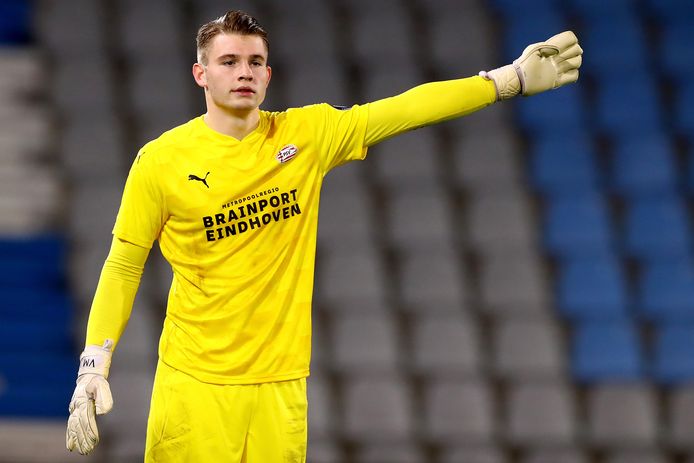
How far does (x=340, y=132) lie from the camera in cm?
267

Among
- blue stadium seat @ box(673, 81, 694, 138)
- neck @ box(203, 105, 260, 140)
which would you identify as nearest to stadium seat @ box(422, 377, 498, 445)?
blue stadium seat @ box(673, 81, 694, 138)

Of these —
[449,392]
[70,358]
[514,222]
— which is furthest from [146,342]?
[514,222]

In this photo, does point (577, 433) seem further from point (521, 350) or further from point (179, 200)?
point (179, 200)

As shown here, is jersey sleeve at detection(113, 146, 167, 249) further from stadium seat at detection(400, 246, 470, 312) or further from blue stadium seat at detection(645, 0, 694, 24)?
blue stadium seat at detection(645, 0, 694, 24)

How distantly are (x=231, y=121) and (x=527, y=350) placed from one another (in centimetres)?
278

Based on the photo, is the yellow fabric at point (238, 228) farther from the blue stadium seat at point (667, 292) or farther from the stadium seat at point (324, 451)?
the blue stadium seat at point (667, 292)

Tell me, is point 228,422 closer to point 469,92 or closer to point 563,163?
point 469,92

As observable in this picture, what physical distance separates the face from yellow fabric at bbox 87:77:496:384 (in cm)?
10

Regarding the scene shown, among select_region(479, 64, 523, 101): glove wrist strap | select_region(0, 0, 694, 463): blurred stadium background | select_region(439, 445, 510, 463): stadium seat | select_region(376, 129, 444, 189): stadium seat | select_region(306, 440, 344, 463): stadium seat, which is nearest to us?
select_region(479, 64, 523, 101): glove wrist strap

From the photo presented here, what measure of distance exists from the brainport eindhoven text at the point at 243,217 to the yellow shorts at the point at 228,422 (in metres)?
0.34

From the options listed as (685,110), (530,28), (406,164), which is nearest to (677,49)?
(685,110)

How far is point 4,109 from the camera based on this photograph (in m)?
5.93

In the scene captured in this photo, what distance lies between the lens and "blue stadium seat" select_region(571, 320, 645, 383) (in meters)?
5.08

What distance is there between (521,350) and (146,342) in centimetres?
161
